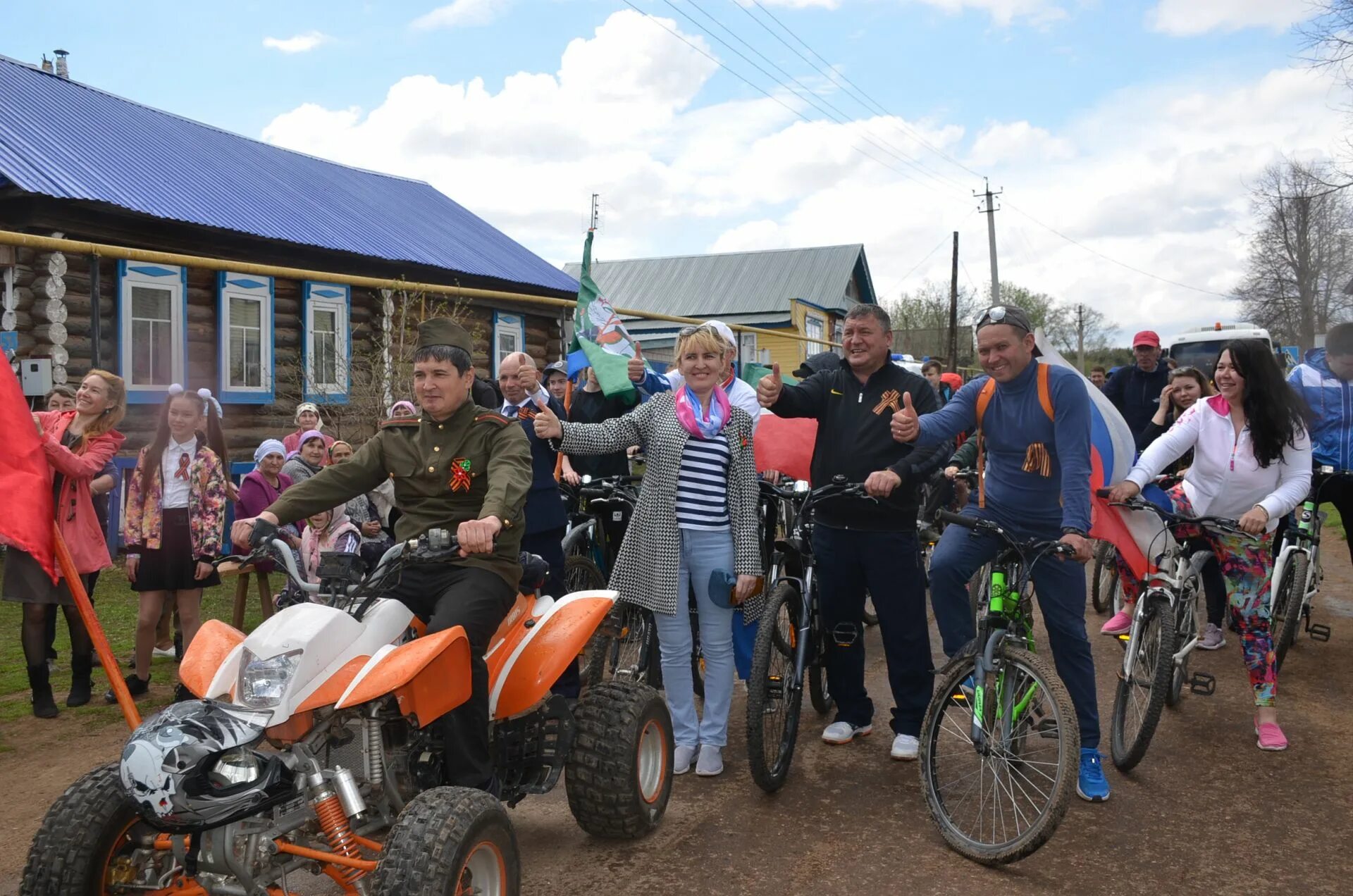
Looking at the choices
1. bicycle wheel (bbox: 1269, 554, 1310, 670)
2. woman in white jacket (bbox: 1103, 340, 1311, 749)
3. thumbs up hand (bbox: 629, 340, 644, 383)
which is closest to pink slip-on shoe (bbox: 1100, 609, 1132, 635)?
bicycle wheel (bbox: 1269, 554, 1310, 670)

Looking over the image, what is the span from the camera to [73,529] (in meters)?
6.11

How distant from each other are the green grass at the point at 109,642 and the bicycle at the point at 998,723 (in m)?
4.18

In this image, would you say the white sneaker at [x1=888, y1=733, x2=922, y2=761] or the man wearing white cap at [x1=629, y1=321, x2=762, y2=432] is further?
the man wearing white cap at [x1=629, y1=321, x2=762, y2=432]

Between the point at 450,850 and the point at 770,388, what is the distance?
2.79m

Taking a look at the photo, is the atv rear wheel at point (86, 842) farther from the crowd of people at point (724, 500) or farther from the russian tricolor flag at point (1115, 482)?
the russian tricolor flag at point (1115, 482)

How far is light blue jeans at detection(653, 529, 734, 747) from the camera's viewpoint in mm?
5039

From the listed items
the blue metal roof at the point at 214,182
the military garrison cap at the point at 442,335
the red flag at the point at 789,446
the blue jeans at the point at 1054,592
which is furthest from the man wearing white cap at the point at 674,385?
the blue metal roof at the point at 214,182

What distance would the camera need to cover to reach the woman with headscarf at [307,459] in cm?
753

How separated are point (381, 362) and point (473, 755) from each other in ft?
31.7

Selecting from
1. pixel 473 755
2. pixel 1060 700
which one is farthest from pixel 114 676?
pixel 1060 700

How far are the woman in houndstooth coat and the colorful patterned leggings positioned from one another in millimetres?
2356

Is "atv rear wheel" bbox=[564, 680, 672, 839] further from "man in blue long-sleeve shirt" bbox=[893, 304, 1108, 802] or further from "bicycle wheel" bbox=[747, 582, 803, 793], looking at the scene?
"man in blue long-sleeve shirt" bbox=[893, 304, 1108, 802]

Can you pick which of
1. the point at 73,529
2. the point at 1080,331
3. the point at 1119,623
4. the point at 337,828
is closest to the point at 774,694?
the point at 337,828

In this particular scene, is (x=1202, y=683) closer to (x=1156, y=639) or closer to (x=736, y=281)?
(x=1156, y=639)
